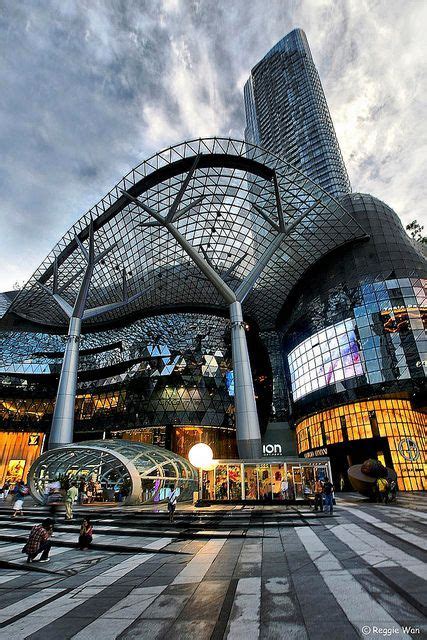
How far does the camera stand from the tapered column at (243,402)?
A: 25.4 metres

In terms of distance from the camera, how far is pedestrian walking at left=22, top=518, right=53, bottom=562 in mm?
9508

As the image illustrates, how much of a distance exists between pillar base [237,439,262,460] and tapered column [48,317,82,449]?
1676cm

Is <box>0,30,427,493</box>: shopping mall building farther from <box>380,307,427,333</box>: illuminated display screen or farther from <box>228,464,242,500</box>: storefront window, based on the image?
<box>228,464,242,500</box>: storefront window

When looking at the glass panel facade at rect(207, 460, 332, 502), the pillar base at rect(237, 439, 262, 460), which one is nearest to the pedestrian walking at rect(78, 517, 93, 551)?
the glass panel facade at rect(207, 460, 332, 502)

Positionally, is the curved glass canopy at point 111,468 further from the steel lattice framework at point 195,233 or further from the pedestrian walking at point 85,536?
the steel lattice framework at point 195,233

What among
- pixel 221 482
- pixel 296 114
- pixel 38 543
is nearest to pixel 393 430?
pixel 221 482

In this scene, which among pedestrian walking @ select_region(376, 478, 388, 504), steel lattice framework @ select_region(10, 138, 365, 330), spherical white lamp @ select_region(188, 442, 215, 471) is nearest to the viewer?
spherical white lamp @ select_region(188, 442, 215, 471)

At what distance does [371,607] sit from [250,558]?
186 inches

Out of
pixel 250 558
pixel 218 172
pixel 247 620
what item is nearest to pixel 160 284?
pixel 218 172

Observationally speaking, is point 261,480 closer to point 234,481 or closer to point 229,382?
point 234,481

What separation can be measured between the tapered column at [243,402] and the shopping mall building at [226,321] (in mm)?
170

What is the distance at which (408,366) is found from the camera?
35.6 metres

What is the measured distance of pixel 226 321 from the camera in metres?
58.1

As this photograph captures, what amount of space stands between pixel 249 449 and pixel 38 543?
700 inches
